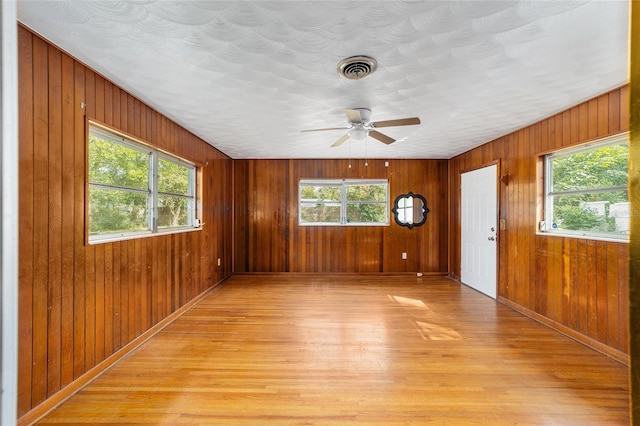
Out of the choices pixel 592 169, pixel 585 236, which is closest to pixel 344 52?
pixel 592 169

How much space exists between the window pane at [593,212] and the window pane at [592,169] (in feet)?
0.36

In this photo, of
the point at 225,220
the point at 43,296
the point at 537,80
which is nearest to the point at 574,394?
the point at 537,80

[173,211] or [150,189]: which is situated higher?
[150,189]

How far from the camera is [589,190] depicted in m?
2.72

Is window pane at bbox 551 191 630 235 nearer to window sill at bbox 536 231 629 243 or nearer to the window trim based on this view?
window sill at bbox 536 231 629 243

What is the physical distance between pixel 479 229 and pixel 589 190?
1840mm

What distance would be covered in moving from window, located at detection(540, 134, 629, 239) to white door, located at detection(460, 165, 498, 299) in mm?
876

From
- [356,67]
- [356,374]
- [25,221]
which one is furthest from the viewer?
[356,374]

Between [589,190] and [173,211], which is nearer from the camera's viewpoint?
[589,190]

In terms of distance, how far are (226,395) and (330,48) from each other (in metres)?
2.48

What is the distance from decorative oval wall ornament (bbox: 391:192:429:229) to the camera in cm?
550

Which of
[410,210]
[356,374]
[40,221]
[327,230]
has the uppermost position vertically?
[410,210]

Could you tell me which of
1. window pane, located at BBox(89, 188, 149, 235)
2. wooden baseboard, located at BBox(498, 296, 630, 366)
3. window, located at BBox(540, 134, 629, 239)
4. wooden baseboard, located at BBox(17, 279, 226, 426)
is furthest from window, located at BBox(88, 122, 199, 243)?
wooden baseboard, located at BBox(498, 296, 630, 366)

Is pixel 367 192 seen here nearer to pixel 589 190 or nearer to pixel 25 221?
pixel 589 190
